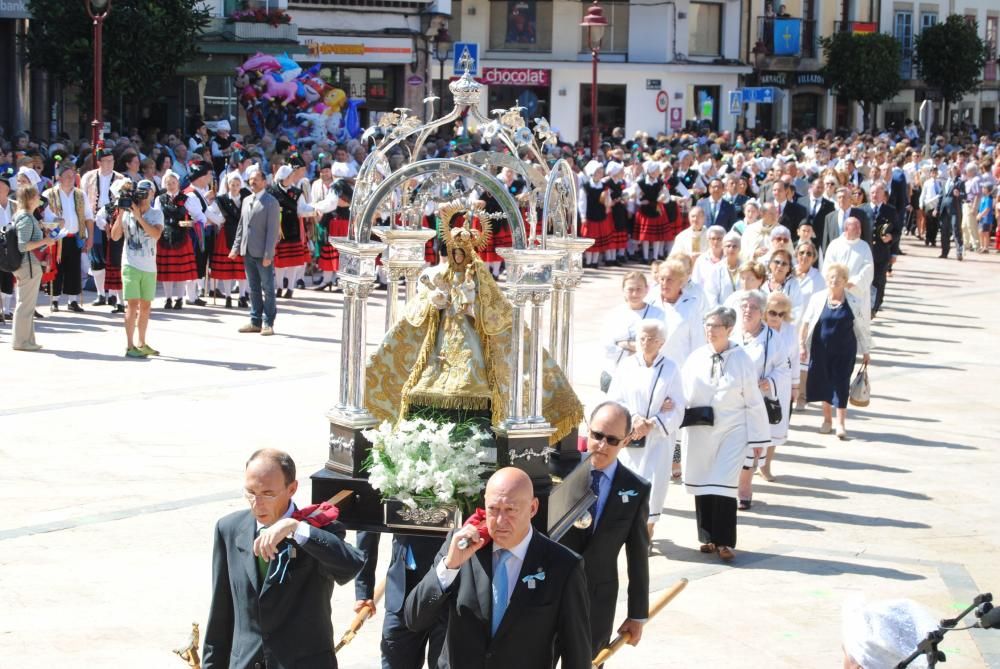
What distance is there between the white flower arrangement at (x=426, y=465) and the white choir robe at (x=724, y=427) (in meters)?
3.07

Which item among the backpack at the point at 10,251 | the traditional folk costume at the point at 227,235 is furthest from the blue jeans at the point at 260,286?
the backpack at the point at 10,251

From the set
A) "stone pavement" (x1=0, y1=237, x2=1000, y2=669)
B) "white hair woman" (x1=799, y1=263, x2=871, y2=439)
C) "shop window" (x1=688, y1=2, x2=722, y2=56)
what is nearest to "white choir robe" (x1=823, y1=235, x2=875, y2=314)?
"stone pavement" (x1=0, y1=237, x2=1000, y2=669)

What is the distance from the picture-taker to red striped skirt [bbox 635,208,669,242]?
25656 mm

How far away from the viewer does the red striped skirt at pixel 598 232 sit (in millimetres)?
24281

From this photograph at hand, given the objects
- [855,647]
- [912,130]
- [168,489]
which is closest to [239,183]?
[168,489]

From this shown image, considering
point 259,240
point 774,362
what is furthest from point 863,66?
point 774,362

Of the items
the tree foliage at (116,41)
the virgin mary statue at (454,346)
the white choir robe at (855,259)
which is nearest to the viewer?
the virgin mary statue at (454,346)

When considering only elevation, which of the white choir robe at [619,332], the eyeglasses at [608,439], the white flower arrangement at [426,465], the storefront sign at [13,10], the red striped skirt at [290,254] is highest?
the storefront sign at [13,10]

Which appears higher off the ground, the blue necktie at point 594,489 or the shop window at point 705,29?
the shop window at point 705,29

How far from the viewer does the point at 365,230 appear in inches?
294

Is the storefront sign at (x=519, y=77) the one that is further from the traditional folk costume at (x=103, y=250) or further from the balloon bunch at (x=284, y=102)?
the traditional folk costume at (x=103, y=250)

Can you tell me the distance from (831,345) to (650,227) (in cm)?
1232

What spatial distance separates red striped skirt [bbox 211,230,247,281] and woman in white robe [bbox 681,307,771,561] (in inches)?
406

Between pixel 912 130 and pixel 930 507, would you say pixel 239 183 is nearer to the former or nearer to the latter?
pixel 930 507
